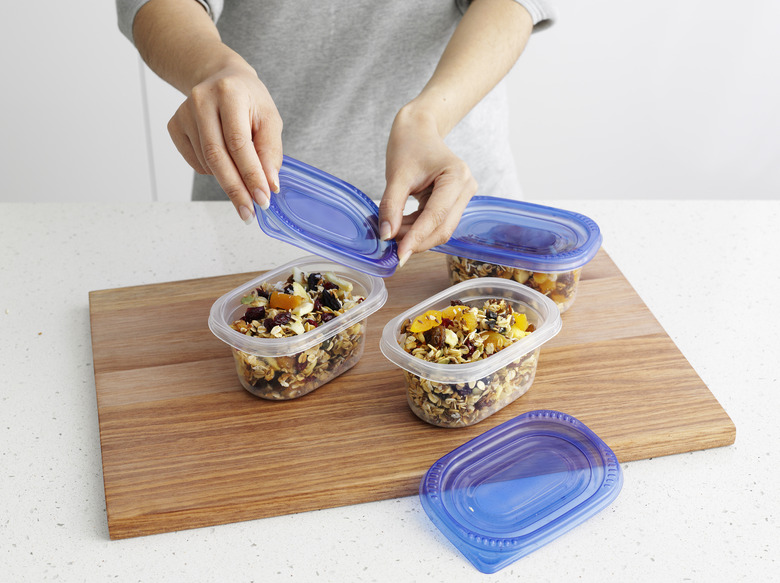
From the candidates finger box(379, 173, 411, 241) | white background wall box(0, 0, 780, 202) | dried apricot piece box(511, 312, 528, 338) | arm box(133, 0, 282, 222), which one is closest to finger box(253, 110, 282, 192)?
arm box(133, 0, 282, 222)

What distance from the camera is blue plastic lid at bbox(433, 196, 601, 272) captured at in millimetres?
1148

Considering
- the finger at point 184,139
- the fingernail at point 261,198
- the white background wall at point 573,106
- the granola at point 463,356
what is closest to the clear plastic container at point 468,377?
the granola at point 463,356

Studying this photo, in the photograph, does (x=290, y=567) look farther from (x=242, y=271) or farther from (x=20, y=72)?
(x=20, y=72)

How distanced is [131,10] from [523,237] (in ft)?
2.51

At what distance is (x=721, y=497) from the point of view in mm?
905

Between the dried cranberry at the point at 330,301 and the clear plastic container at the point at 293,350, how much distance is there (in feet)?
0.06

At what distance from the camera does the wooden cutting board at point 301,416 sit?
904 millimetres

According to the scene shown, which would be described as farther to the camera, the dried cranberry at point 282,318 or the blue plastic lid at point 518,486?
the dried cranberry at point 282,318

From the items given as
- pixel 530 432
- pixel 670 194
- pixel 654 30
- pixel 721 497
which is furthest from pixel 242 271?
pixel 670 194

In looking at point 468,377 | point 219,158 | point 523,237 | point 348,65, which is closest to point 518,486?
point 468,377

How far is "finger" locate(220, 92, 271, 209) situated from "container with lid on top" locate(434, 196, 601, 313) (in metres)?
0.33

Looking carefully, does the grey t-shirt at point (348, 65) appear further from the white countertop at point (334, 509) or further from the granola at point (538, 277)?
the granola at point (538, 277)

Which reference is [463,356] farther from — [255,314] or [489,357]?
[255,314]

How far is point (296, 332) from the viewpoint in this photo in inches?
39.3
